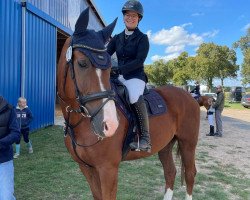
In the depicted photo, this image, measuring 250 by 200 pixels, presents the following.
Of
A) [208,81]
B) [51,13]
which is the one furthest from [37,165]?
[208,81]

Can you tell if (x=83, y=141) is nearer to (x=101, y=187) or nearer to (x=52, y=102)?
(x=101, y=187)

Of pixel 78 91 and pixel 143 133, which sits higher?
pixel 78 91

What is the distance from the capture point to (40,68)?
11172 millimetres

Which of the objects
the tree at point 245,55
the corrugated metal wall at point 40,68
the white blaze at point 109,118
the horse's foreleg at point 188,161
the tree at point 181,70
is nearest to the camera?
the white blaze at point 109,118

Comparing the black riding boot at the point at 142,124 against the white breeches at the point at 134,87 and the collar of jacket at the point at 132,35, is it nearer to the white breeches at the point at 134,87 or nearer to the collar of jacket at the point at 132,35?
the white breeches at the point at 134,87

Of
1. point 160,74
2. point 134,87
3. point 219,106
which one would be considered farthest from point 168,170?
point 160,74

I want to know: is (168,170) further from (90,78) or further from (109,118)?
(90,78)

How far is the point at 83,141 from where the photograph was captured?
302 cm

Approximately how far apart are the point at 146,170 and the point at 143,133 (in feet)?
11.1

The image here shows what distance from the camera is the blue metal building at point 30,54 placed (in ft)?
28.7

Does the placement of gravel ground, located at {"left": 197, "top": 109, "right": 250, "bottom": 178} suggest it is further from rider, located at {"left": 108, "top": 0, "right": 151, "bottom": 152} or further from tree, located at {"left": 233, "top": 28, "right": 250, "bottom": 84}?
tree, located at {"left": 233, "top": 28, "right": 250, "bottom": 84}

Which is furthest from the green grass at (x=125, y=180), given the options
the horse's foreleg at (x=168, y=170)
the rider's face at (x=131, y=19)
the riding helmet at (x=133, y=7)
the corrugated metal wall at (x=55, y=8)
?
the corrugated metal wall at (x=55, y=8)

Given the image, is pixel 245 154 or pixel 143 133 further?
pixel 245 154

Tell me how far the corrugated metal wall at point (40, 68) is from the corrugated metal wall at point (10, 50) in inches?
20.7
